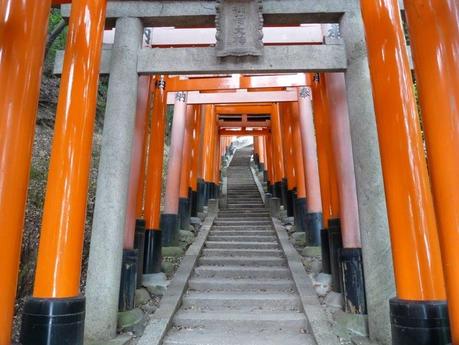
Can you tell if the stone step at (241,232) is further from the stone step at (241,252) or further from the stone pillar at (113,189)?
the stone pillar at (113,189)

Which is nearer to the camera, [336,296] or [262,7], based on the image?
[262,7]

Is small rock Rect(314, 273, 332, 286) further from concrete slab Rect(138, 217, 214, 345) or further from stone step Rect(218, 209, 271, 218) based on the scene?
stone step Rect(218, 209, 271, 218)

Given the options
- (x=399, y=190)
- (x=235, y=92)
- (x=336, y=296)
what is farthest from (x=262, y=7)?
(x=235, y=92)

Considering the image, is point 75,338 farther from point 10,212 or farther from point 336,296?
point 336,296

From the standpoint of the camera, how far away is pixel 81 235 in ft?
10.4

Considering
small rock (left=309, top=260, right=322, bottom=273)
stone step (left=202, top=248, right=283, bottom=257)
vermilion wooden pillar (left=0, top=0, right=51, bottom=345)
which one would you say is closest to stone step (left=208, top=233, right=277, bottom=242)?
stone step (left=202, top=248, right=283, bottom=257)

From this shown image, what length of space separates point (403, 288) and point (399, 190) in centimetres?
75

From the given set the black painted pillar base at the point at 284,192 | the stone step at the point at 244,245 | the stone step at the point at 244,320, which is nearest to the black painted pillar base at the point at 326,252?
the stone step at the point at 244,320

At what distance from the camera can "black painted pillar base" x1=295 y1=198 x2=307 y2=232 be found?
8.19 meters

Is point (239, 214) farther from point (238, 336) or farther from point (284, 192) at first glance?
point (238, 336)

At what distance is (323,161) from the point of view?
564 cm

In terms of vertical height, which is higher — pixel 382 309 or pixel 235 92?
pixel 235 92

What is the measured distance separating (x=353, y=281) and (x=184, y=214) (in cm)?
552

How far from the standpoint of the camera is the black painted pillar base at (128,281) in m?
4.25
